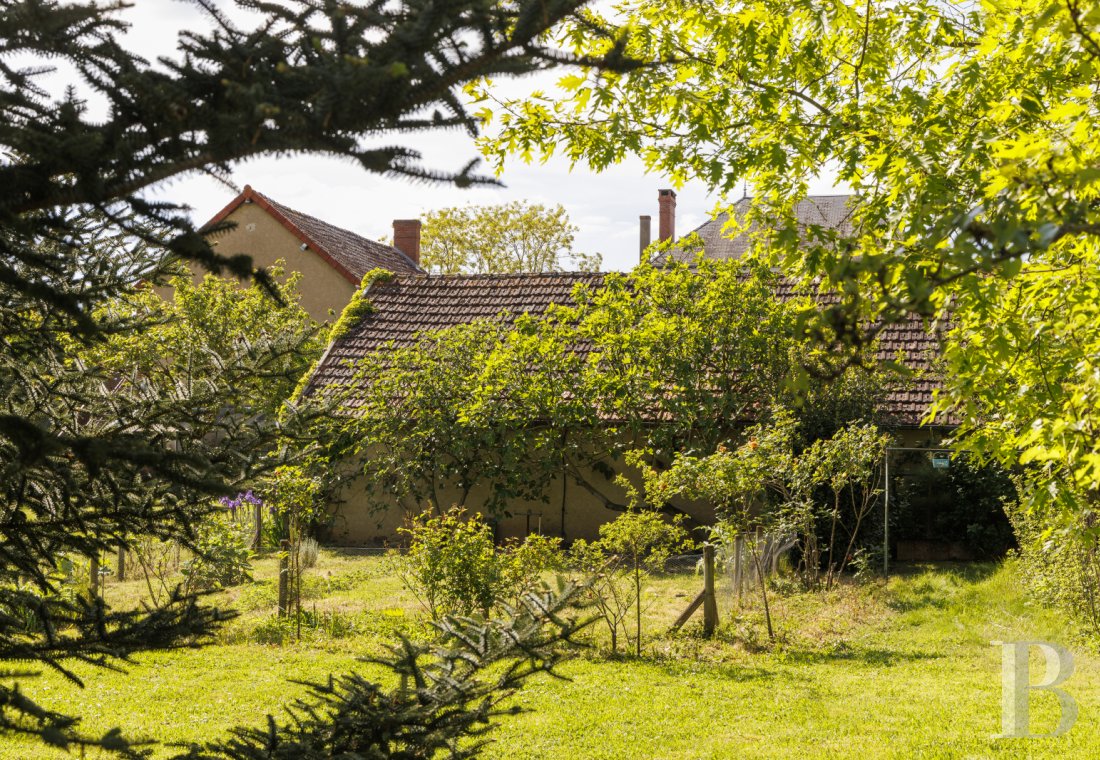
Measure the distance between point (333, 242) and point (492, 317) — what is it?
9610mm

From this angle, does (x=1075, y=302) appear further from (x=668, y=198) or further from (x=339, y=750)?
(x=668, y=198)

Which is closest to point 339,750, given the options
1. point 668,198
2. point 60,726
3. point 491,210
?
point 60,726

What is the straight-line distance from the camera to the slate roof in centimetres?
2492

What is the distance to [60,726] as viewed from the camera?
257 cm

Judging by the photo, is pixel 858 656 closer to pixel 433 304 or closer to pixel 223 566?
pixel 223 566

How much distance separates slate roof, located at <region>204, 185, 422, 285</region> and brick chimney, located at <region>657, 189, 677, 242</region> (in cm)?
961

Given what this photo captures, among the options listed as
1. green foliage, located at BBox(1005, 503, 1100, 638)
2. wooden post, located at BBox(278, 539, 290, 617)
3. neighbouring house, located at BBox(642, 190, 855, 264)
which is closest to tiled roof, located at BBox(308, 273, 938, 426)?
wooden post, located at BBox(278, 539, 290, 617)

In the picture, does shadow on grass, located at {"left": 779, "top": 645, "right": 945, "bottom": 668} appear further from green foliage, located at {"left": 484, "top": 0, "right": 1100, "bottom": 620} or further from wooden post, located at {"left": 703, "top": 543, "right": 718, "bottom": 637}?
green foliage, located at {"left": 484, "top": 0, "right": 1100, "bottom": 620}

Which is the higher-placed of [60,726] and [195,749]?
[60,726]

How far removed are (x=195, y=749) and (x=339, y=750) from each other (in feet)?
1.51

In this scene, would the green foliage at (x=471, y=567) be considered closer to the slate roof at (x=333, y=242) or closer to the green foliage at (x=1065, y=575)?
the green foliage at (x=1065, y=575)

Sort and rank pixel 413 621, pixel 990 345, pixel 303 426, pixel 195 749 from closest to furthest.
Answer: pixel 195 749 < pixel 303 426 < pixel 990 345 < pixel 413 621

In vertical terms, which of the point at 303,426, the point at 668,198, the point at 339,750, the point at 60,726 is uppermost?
the point at 668,198

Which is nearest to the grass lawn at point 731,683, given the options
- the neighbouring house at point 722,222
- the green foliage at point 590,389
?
the green foliage at point 590,389
